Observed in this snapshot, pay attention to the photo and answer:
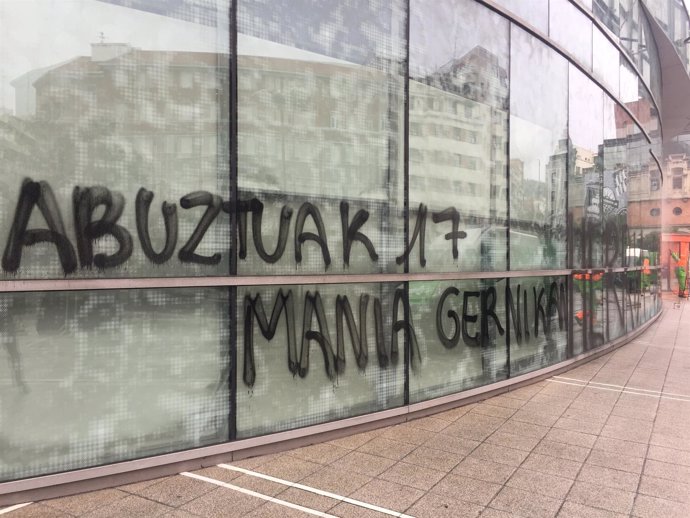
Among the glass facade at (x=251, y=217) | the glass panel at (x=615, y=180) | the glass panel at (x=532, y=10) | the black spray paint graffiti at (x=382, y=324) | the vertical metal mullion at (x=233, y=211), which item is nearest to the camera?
the glass facade at (x=251, y=217)

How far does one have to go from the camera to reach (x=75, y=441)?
12.9 ft

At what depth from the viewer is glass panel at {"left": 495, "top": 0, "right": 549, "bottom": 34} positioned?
7254 mm

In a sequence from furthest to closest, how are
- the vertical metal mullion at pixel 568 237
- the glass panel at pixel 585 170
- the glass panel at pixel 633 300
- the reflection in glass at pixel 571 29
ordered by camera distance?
the glass panel at pixel 633 300 < the glass panel at pixel 585 170 < the vertical metal mullion at pixel 568 237 < the reflection in glass at pixel 571 29

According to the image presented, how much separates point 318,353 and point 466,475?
1.75m

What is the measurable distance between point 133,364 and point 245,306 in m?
1.04

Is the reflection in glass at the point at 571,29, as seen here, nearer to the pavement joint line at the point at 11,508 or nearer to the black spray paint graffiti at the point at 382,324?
the black spray paint graffiti at the point at 382,324

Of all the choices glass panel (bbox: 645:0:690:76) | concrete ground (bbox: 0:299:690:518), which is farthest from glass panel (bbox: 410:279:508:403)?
glass panel (bbox: 645:0:690:76)

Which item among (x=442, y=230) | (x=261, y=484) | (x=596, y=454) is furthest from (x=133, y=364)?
(x=596, y=454)

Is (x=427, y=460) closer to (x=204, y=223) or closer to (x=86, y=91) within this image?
(x=204, y=223)

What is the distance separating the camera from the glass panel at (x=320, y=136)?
15.5 ft

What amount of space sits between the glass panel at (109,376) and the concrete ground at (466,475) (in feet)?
1.08

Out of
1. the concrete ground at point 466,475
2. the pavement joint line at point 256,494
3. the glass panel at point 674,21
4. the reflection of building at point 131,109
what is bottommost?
the concrete ground at point 466,475

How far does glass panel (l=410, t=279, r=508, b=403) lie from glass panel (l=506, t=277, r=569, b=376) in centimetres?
29

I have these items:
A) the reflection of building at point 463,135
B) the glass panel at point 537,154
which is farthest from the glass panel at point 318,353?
the glass panel at point 537,154
